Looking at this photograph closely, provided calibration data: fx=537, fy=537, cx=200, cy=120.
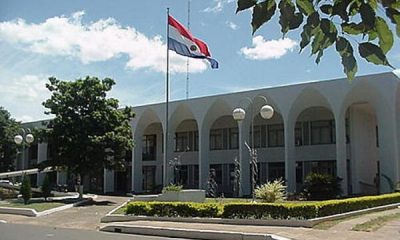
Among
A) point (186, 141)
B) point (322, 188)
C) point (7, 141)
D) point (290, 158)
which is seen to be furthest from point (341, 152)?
point (7, 141)

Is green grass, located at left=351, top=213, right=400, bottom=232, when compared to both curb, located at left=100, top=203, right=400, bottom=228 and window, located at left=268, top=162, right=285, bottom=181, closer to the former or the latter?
curb, located at left=100, top=203, right=400, bottom=228

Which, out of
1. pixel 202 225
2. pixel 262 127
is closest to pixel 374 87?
pixel 262 127

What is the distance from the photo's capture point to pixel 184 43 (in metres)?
28.9

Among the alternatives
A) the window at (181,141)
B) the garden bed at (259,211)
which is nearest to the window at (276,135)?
the window at (181,141)

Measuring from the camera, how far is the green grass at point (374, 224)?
16.3 meters

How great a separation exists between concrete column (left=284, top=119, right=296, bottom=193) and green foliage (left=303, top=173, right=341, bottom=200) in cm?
421

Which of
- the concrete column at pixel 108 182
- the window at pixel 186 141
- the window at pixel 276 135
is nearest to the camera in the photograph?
the window at pixel 276 135

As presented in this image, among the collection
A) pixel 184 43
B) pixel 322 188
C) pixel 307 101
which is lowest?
pixel 322 188

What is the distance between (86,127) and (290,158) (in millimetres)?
12988

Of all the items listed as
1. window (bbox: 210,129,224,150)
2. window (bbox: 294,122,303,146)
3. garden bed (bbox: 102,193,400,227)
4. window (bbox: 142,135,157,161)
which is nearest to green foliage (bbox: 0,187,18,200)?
window (bbox: 142,135,157,161)

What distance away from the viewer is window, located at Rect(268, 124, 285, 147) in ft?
129

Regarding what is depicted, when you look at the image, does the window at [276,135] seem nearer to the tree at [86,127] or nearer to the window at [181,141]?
the window at [181,141]

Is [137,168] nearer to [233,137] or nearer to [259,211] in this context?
[233,137]

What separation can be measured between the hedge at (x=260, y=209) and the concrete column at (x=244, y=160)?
13.6m
